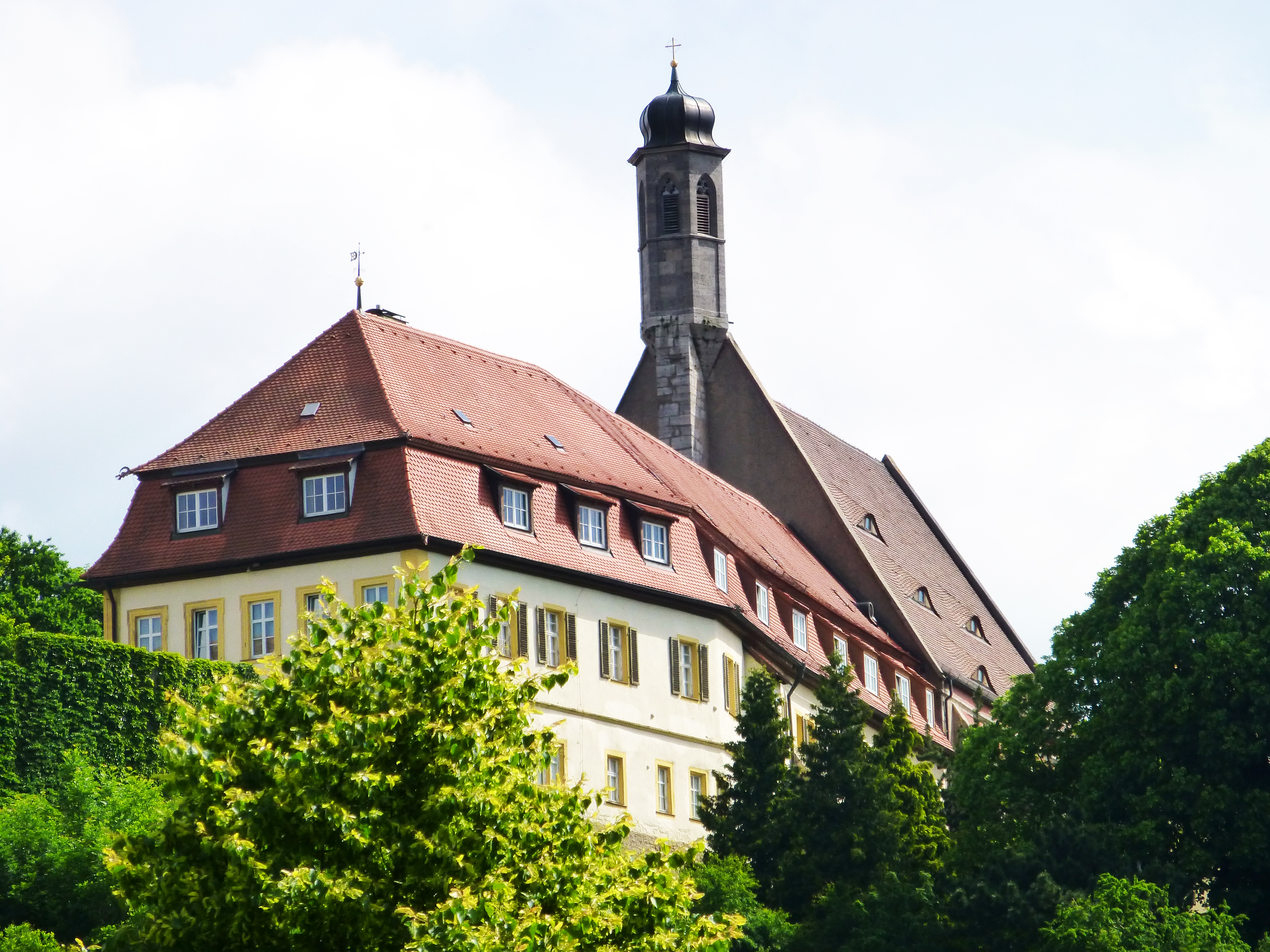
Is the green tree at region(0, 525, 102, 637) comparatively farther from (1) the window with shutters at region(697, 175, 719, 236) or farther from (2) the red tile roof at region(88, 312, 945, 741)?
(1) the window with shutters at region(697, 175, 719, 236)

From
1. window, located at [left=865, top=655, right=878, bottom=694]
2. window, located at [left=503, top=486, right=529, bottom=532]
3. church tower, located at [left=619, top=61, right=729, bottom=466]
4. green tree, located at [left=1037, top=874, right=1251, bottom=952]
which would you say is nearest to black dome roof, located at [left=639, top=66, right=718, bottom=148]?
church tower, located at [left=619, top=61, right=729, bottom=466]

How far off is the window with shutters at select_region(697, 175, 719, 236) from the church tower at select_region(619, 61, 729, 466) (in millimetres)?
18

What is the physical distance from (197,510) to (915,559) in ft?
103

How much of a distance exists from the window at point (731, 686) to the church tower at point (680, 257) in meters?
18.5

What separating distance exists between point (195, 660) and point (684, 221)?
102 feet

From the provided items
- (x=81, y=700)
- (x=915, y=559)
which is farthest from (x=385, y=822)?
(x=915, y=559)

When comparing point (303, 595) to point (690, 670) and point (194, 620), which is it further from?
point (690, 670)

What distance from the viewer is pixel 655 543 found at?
4962 centimetres

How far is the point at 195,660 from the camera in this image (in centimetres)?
4222

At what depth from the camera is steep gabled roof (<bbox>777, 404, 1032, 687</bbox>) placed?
6888 centimetres

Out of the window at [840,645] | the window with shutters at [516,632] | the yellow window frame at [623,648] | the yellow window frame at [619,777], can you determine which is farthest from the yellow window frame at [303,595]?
the window at [840,645]

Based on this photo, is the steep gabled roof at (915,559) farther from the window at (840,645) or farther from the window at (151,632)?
the window at (151,632)

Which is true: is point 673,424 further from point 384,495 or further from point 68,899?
point 68,899

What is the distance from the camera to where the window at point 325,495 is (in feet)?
150
